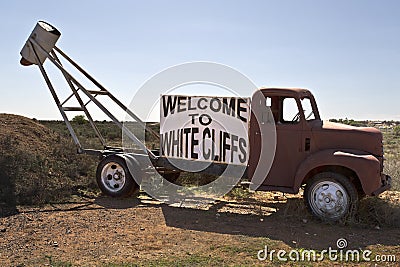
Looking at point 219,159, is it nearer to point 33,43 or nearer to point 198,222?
point 198,222

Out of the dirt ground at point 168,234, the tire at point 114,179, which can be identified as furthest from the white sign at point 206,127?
the tire at point 114,179

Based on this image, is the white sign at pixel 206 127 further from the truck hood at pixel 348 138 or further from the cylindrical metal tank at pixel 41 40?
the cylindrical metal tank at pixel 41 40

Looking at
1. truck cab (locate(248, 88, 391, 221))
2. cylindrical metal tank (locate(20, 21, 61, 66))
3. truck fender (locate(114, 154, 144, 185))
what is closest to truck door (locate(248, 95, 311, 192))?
truck cab (locate(248, 88, 391, 221))

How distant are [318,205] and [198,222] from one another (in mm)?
2065

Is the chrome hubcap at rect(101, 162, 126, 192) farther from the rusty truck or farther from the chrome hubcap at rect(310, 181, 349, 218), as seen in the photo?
the chrome hubcap at rect(310, 181, 349, 218)

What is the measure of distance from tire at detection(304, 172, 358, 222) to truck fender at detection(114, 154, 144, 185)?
3.47 m

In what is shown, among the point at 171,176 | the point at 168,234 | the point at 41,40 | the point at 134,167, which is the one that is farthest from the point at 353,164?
the point at 41,40

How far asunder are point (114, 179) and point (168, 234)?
3.16 metres

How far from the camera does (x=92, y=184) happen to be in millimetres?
11250

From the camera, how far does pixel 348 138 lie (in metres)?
8.42

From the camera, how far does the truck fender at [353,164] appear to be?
7930mm

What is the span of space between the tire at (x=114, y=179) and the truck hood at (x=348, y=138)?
13.0 ft

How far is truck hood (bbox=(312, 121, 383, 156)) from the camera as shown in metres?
8.41

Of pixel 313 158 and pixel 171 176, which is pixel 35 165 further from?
pixel 313 158
